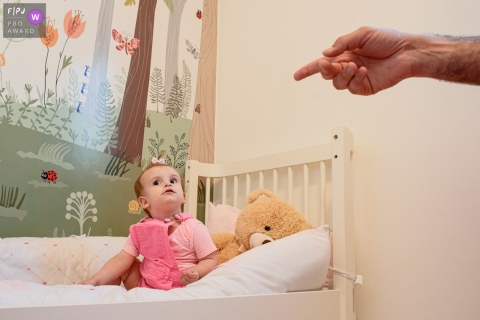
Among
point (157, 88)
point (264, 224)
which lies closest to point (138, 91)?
point (157, 88)

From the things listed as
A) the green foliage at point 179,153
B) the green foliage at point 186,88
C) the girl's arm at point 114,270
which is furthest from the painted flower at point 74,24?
the girl's arm at point 114,270

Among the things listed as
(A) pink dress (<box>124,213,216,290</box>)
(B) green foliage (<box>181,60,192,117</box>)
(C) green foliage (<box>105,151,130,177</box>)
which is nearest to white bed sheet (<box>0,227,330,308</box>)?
(A) pink dress (<box>124,213,216,290</box>)

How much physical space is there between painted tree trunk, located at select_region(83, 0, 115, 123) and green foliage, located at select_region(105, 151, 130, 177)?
0.57ft

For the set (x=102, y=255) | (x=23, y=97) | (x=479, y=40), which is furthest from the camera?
(x=23, y=97)

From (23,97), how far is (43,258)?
24.1 inches

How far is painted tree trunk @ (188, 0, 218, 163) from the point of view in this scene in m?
1.98

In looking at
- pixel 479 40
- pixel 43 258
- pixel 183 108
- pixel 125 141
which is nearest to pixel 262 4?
pixel 183 108

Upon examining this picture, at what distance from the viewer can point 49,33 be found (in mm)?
1631

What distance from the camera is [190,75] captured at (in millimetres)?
1989

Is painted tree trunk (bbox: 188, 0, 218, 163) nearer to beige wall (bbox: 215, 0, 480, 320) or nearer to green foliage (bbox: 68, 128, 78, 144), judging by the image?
beige wall (bbox: 215, 0, 480, 320)

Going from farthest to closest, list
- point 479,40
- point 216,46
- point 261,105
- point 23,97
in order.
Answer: point 216,46, point 261,105, point 23,97, point 479,40

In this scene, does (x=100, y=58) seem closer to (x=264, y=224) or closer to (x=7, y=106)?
(x=7, y=106)

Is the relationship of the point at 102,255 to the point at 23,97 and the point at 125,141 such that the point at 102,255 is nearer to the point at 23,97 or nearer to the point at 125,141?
the point at 125,141

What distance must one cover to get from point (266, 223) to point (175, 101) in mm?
893
